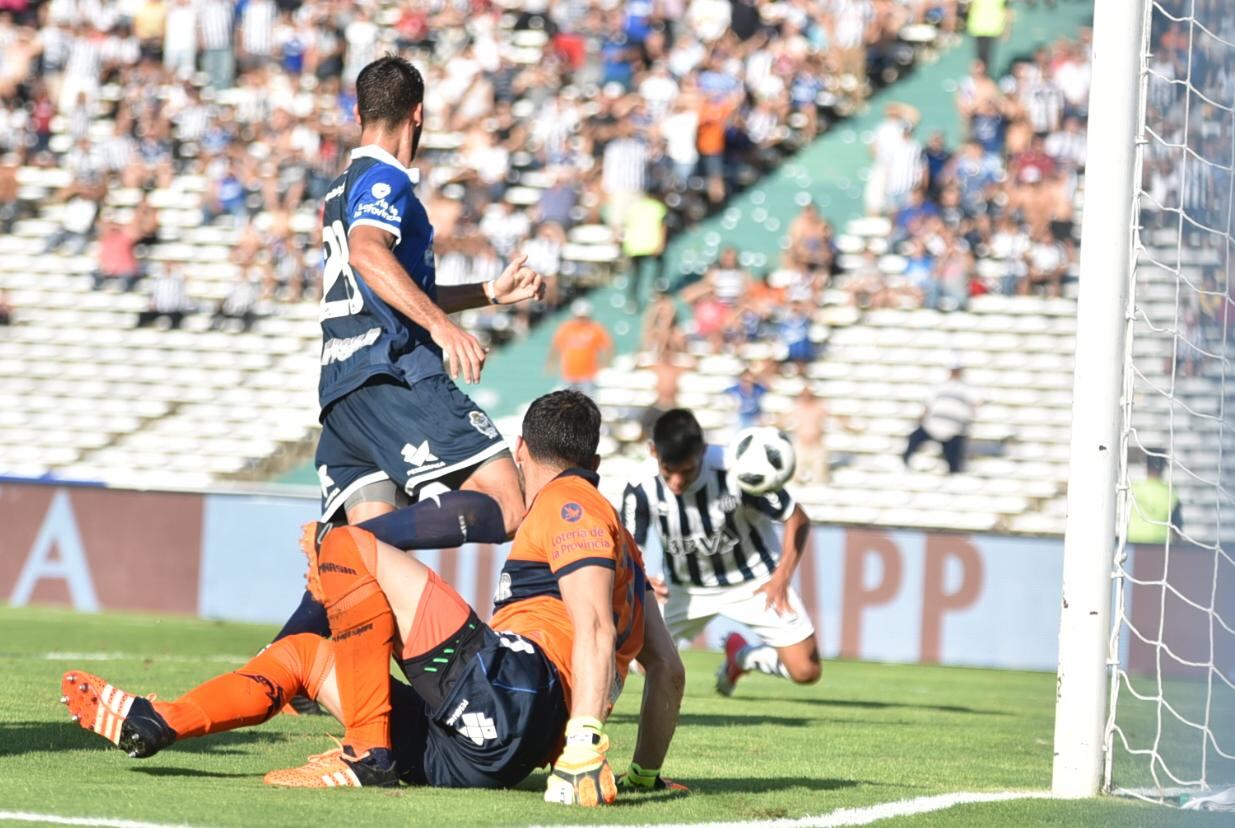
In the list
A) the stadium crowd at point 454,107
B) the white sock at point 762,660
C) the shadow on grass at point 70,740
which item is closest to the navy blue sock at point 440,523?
the shadow on grass at point 70,740

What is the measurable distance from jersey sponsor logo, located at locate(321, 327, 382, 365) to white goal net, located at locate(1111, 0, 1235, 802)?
2.79 metres

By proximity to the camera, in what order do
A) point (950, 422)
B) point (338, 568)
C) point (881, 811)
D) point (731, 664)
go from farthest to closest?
point (950, 422), point (731, 664), point (881, 811), point (338, 568)

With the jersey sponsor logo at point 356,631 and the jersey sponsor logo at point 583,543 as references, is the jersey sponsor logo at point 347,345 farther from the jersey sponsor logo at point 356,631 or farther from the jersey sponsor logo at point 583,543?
the jersey sponsor logo at point 583,543

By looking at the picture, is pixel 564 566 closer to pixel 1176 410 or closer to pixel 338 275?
Answer: pixel 338 275

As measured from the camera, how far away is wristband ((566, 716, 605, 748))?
553 centimetres

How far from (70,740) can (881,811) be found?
10.0 feet

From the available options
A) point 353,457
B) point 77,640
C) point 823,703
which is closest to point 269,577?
point 77,640

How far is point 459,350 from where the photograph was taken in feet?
20.9

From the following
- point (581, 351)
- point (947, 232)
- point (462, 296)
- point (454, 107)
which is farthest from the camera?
point (454, 107)

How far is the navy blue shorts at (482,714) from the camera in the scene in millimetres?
5727

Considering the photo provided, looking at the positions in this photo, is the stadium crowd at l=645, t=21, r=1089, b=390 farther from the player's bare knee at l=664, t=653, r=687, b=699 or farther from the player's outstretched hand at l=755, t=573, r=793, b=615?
the player's bare knee at l=664, t=653, r=687, b=699

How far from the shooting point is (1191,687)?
6785 mm

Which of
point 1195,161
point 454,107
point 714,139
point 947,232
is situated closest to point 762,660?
A: point 1195,161

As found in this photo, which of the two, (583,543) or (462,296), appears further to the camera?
(462,296)
